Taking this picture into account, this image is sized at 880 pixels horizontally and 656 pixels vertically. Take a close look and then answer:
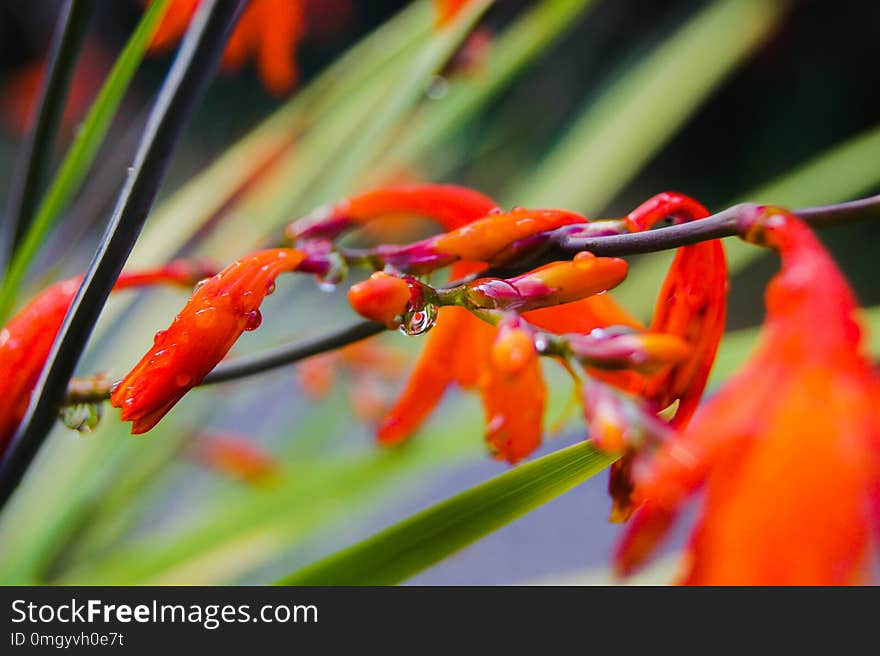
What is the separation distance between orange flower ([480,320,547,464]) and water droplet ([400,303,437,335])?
0.08 feet

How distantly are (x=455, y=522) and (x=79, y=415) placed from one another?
109 mm

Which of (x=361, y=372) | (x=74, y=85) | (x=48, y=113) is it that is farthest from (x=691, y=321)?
(x=74, y=85)

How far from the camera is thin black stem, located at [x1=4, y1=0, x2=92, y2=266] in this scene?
0.24 meters

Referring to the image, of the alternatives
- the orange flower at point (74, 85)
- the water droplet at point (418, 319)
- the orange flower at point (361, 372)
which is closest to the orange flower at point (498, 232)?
the water droplet at point (418, 319)

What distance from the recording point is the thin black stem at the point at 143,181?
0.59ft

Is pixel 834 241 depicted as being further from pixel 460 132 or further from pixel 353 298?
pixel 353 298

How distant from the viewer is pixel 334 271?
24cm

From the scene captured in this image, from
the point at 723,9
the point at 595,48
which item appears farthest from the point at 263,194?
the point at 595,48

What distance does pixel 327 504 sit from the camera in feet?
1.91

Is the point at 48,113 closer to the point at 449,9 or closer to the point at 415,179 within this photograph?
the point at 449,9

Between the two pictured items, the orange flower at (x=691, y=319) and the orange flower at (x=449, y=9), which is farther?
the orange flower at (x=449, y=9)

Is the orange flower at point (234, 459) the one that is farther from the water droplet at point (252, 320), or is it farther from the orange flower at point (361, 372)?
the water droplet at point (252, 320)

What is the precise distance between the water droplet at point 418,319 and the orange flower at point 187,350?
0.12ft

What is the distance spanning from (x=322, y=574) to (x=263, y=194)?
17.7 inches
